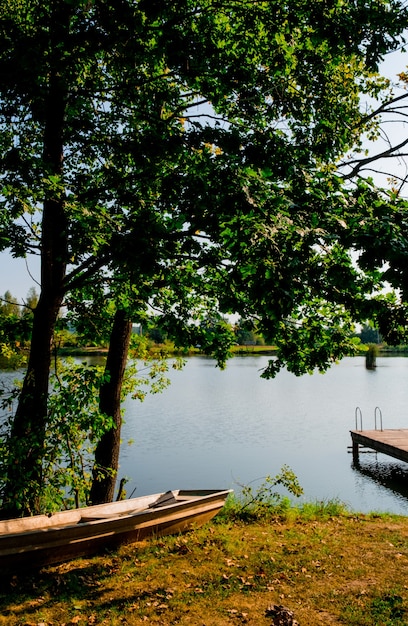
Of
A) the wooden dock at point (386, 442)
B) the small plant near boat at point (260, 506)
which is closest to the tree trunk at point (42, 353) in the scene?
the small plant near boat at point (260, 506)

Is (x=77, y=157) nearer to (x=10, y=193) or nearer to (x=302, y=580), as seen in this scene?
(x=10, y=193)

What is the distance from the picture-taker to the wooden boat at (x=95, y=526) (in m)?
7.16

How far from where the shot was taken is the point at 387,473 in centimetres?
2316

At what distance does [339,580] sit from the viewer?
734 cm

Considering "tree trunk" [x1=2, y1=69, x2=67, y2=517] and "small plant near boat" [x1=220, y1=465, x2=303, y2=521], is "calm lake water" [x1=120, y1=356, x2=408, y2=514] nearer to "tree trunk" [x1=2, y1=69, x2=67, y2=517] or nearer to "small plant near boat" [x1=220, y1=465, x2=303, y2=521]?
"small plant near boat" [x1=220, y1=465, x2=303, y2=521]

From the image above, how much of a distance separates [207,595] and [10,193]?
6119mm

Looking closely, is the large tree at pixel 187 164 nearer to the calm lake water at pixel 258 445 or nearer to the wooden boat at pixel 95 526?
the wooden boat at pixel 95 526

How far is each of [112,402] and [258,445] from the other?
56.4 ft

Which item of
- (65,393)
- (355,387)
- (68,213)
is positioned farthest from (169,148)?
(355,387)

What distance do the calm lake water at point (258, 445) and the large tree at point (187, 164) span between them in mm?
7391

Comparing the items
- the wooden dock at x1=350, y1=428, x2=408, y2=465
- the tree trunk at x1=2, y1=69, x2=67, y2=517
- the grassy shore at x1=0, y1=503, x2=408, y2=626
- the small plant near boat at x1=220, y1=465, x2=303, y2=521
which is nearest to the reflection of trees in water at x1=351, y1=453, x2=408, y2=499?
the wooden dock at x1=350, y1=428, x2=408, y2=465

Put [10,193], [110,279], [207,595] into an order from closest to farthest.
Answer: [10,193] < [207,595] < [110,279]

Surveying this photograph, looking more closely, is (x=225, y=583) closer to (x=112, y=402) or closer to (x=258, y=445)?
(x=112, y=402)

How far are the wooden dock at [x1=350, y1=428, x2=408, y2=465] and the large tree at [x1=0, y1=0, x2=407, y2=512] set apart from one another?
13664 millimetres
